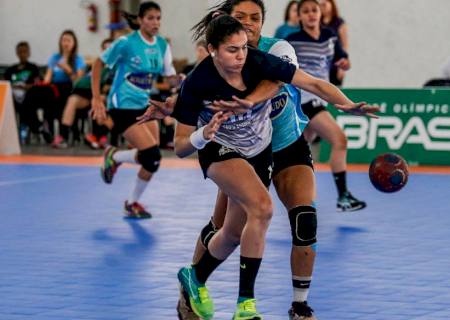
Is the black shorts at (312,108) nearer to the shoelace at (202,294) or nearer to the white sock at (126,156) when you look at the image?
the white sock at (126,156)

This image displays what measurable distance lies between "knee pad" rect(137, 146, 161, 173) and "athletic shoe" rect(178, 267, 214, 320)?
454cm

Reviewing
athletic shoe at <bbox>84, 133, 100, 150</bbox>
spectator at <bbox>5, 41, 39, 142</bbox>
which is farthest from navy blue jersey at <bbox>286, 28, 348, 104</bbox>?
spectator at <bbox>5, 41, 39, 142</bbox>

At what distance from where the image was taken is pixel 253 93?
5.93 m

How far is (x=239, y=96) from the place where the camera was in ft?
19.6

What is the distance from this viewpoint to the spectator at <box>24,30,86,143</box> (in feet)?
64.2

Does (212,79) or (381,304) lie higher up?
(212,79)

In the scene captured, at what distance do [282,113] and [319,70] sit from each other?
4.57 metres

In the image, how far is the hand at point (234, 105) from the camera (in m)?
5.68

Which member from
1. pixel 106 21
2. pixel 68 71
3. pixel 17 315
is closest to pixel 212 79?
pixel 17 315

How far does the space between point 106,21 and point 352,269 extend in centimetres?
1701

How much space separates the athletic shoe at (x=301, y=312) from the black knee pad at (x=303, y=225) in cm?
33

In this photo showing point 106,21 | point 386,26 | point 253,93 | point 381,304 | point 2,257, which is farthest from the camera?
point 106,21

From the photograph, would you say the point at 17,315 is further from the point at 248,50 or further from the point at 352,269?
the point at 352,269

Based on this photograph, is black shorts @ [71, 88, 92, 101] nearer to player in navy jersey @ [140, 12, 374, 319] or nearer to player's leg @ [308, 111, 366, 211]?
player's leg @ [308, 111, 366, 211]
